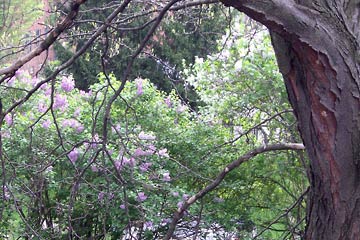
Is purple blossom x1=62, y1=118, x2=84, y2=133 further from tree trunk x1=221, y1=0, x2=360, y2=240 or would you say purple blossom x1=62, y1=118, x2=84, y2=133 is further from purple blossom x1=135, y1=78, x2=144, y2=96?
tree trunk x1=221, y1=0, x2=360, y2=240

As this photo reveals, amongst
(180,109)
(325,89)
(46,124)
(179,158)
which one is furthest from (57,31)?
(180,109)

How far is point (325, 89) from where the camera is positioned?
216 cm

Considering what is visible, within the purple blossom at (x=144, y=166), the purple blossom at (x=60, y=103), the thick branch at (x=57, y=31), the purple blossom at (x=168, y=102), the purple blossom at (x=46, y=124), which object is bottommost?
the thick branch at (x=57, y=31)

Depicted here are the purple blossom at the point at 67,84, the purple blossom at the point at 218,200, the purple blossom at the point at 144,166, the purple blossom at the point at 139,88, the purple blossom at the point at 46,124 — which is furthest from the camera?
the purple blossom at the point at 67,84

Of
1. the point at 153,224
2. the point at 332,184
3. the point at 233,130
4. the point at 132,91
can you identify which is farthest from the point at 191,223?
the point at 332,184

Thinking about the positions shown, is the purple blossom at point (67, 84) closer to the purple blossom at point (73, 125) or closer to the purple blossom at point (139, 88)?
the purple blossom at point (139, 88)

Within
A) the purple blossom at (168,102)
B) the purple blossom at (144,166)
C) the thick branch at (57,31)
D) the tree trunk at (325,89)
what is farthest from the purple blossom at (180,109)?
the tree trunk at (325,89)

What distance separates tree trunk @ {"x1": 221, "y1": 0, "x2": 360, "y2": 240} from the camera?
2059 mm

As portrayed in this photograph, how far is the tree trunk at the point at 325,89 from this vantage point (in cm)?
206

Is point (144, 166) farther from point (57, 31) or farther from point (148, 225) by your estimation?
point (57, 31)

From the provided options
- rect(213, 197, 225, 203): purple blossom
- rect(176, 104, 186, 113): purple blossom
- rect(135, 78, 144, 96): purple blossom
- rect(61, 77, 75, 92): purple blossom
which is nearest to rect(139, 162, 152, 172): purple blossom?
rect(213, 197, 225, 203): purple blossom

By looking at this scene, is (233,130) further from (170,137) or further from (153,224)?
(153,224)

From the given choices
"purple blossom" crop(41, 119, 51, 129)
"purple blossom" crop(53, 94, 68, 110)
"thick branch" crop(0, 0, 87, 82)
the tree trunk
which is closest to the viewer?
the tree trunk

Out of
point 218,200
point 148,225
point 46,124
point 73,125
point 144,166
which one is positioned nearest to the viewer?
point 144,166
